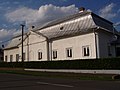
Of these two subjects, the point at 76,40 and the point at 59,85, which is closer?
the point at 59,85

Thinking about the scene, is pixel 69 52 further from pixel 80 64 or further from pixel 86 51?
pixel 80 64

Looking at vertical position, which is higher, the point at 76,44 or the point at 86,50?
the point at 76,44

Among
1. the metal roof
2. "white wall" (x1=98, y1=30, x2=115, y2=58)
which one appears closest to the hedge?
"white wall" (x1=98, y1=30, x2=115, y2=58)

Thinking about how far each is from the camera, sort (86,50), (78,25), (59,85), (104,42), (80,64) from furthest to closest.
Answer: (78,25), (86,50), (104,42), (80,64), (59,85)

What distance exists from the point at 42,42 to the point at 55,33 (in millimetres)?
3067

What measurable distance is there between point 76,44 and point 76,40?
2.03 feet

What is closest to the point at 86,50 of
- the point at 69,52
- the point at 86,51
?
the point at 86,51

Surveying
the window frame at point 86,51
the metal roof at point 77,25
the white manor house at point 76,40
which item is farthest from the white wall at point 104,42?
the window frame at point 86,51

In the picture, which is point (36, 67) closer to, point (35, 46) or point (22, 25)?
point (35, 46)

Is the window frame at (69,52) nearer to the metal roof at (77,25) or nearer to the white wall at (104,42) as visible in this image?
the metal roof at (77,25)

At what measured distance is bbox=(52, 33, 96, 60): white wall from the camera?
31.4 meters

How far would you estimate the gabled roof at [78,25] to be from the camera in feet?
109

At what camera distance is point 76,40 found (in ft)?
110

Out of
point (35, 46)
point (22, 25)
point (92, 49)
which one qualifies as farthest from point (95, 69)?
point (22, 25)
